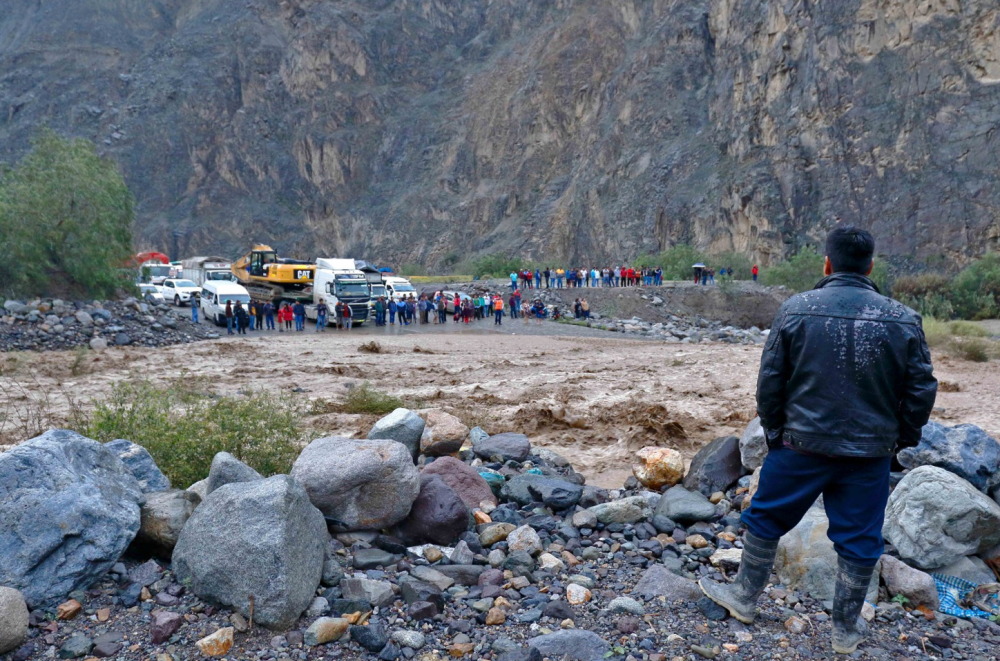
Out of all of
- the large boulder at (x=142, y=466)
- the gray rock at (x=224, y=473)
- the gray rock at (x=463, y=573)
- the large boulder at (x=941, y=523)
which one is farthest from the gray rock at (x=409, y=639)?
the large boulder at (x=941, y=523)

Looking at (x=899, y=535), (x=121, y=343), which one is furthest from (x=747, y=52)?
(x=899, y=535)

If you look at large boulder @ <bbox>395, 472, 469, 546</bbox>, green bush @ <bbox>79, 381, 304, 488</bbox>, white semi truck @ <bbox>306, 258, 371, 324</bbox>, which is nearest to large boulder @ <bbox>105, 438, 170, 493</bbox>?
green bush @ <bbox>79, 381, 304, 488</bbox>

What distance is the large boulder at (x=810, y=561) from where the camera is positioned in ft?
13.5

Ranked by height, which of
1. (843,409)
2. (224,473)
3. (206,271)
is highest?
(206,271)

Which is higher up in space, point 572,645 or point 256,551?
point 256,551

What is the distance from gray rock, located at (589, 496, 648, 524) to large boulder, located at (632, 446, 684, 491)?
3.09 ft

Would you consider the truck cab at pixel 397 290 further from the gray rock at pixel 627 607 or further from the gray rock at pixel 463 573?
the gray rock at pixel 627 607

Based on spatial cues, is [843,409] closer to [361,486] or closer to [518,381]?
[361,486]

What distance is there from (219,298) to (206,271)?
27.6 feet

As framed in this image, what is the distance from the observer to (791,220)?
50.8 meters

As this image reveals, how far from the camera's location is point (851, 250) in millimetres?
3434

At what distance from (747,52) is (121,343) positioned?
2043 inches

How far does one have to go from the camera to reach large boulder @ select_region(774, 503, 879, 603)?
13.5 feet

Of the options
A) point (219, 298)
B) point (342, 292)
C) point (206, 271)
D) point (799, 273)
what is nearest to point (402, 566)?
point (342, 292)
